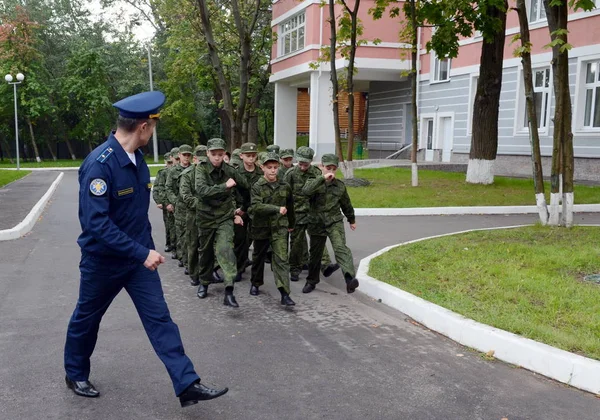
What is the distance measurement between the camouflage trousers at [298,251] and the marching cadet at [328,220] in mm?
553

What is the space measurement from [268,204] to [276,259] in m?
0.65

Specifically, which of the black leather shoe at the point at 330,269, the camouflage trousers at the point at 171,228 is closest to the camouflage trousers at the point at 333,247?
the black leather shoe at the point at 330,269

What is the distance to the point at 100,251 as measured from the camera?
12.4 ft

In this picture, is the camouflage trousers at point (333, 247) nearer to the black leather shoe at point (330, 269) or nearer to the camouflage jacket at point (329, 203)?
the camouflage jacket at point (329, 203)

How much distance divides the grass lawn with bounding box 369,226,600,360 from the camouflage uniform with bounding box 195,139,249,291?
1.96 meters

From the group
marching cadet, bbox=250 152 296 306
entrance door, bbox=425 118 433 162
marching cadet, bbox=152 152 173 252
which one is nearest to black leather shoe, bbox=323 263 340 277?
marching cadet, bbox=250 152 296 306

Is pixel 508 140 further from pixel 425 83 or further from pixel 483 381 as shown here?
pixel 483 381

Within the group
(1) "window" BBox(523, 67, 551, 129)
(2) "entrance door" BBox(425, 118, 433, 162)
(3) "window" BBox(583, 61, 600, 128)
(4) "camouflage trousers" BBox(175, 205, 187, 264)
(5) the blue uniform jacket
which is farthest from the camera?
(2) "entrance door" BBox(425, 118, 433, 162)

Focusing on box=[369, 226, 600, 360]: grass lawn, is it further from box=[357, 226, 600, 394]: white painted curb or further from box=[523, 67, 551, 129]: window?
box=[523, 67, 551, 129]: window

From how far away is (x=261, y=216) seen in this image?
6.92 metres

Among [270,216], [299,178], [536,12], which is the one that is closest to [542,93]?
[536,12]

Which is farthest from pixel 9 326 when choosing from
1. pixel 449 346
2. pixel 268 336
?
pixel 449 346

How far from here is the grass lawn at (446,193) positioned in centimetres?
1458

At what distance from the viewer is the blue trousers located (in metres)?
3.80
